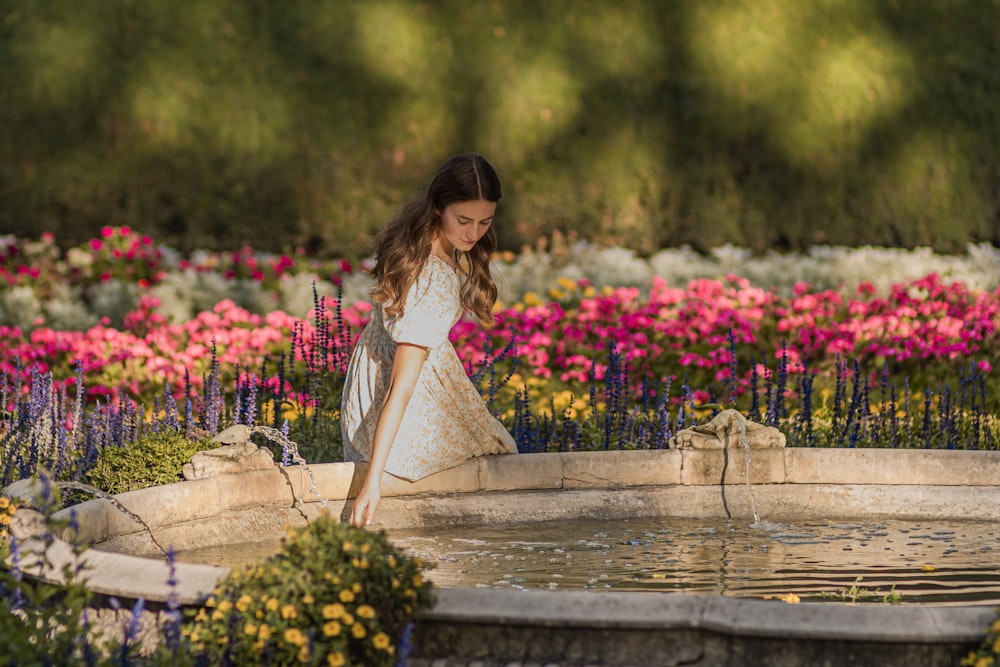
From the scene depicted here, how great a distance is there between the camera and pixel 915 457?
15.2 feet

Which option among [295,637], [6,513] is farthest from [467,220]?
[295,637]

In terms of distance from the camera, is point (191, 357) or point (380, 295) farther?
point (191, 357)

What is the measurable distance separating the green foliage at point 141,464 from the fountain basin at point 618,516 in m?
0.23

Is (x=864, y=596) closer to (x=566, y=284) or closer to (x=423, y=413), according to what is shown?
(x=423, y=413)

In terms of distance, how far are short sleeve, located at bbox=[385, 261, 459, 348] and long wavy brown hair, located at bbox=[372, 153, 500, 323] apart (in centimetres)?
3

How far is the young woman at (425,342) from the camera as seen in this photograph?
13.4ft

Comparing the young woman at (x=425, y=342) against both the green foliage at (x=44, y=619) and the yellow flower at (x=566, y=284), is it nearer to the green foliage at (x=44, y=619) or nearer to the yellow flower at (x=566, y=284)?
the green foliage at (x=44, y=619)

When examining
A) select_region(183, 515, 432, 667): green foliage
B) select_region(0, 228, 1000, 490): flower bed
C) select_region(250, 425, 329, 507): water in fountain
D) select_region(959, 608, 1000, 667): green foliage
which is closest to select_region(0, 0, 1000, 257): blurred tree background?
select_region(0, 228, 1000, 490): flower bed

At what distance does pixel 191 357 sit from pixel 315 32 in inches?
131

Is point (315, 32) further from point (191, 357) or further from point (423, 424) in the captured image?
point (423, 424)

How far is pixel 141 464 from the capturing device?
4.31 meters

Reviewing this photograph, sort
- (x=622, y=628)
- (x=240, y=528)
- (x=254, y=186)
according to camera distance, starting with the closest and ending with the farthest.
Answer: (x=622, y=628), (x=240, y=528), (x=254, y=186)

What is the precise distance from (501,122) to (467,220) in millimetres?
5325

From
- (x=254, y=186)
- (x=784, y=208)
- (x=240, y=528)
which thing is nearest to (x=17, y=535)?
(x=240, y=528)
